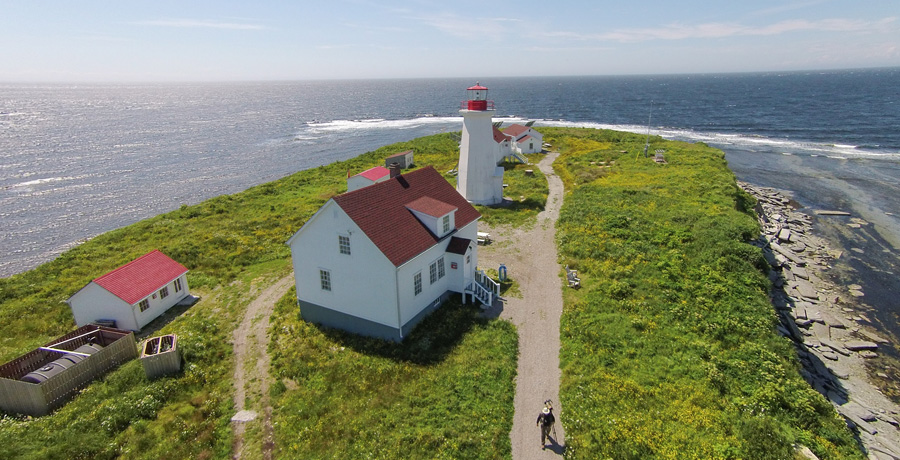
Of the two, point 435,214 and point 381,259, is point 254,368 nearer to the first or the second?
point 381,259

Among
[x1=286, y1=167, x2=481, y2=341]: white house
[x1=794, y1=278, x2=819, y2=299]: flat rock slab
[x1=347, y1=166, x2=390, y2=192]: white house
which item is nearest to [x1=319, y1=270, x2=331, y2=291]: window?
[x1=286, y1=167, x2=481, y2=341]: white house

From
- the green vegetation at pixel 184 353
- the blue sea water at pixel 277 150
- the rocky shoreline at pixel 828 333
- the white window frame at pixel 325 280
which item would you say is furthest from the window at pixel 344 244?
the blue sea water at pixel 277 150

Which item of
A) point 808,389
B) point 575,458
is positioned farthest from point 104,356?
point 808,389

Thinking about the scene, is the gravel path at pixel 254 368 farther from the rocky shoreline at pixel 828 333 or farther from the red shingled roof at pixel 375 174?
the rocky shoreline at pixel 828 333

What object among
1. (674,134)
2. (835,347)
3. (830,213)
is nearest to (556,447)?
(835,347)

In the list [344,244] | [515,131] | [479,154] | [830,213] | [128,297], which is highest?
[515,131]

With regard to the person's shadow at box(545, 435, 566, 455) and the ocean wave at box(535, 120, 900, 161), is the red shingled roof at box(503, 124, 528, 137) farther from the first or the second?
the person's shadow at box(545, 435, 566, 455)

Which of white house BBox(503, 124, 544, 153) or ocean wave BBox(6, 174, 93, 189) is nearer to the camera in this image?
ocean wave BBox(6, 174, 93, 189)
